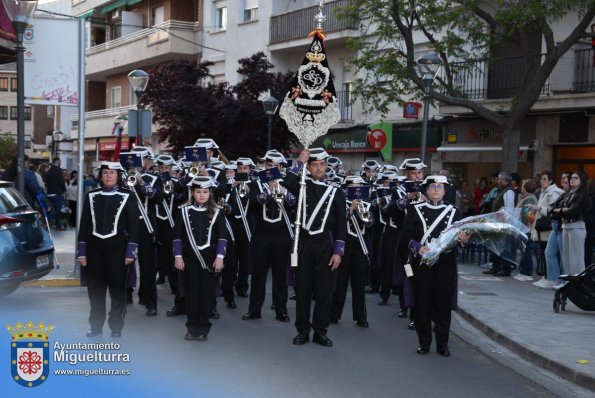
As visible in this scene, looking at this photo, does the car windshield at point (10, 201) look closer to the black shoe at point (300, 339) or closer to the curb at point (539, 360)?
the black shoe at point (300, 339)

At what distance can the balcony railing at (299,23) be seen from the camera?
92.4 ft

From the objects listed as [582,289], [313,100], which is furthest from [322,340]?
[582,289]

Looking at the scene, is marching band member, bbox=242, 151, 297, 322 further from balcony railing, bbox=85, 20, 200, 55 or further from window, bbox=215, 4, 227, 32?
balcony railing, bbox=85, 20, 200, 55

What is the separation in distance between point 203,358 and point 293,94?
15.9 feet

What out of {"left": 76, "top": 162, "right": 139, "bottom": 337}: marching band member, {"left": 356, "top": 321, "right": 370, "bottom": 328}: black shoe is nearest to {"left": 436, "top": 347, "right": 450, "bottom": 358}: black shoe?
{"left": 356, "top": 321, "right": 370, "bottom": 328}: black shoe

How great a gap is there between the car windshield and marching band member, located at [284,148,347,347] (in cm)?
402

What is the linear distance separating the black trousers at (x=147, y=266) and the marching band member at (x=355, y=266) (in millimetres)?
2280

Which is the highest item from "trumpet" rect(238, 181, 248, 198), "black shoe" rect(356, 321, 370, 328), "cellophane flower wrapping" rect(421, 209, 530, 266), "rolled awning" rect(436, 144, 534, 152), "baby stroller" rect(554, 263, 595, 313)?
"rolled awning" rect(436, 144, 534, 152)

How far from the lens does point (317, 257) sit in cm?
895

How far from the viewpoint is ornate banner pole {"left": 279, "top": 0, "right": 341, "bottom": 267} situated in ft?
37.6

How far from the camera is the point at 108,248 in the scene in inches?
340

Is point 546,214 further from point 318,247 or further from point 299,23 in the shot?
point 299,23

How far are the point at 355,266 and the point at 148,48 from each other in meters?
28.8

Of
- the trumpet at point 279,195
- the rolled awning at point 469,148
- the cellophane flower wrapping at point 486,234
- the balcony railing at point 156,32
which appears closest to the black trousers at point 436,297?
the cellophane flower wrapping at point 486,234
